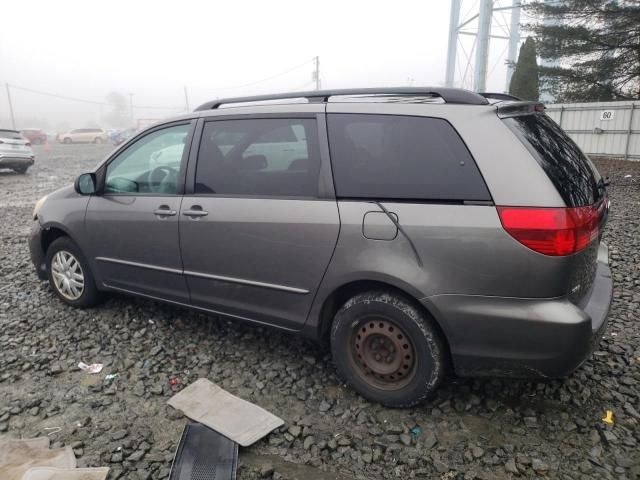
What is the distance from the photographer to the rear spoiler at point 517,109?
2637mm

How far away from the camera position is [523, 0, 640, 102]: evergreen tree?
1494cm

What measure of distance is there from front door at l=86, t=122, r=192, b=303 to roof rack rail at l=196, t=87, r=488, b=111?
41 centimetres

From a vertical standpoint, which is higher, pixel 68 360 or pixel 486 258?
pixel 486 258

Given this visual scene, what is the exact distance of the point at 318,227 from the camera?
113 inches

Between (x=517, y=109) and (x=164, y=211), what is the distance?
241 centimetres

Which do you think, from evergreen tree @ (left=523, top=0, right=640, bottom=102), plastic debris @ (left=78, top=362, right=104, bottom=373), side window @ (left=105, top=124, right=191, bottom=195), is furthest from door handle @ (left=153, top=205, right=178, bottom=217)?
evergreen tree @ (left=523, top=0, right=640, bottom=102)

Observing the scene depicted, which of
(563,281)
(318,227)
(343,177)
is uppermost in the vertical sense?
(343,177)

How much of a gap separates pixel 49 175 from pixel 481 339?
55.8ft

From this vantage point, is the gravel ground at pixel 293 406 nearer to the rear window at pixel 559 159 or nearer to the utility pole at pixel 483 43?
the rear window at pixel 559 159

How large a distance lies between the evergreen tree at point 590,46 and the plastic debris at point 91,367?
1691cm

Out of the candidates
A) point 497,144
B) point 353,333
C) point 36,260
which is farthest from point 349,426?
point 36,260

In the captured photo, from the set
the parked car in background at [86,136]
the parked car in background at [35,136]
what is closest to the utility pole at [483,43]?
the parked car in background at [86,136]

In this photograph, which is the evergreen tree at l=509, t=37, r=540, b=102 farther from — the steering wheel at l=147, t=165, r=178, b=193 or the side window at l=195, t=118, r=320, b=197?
the steering wheel at l=147, t=165, r=178, b=193

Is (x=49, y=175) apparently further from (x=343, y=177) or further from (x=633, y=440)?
(x=633, y=440)
